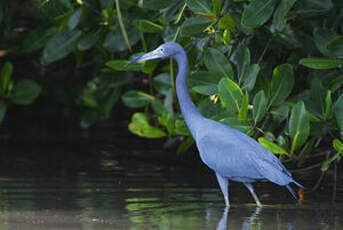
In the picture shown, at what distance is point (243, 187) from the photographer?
23.6 ft

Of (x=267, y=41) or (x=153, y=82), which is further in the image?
(x=153, y=82)

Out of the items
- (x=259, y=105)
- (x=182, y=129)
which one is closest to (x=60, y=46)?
(x=182, y=129)

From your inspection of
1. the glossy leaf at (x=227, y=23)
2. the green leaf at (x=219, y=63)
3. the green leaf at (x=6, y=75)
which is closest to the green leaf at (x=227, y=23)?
the glossy leaf at (x=227, y=23)

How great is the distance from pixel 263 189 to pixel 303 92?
1066 millimetres

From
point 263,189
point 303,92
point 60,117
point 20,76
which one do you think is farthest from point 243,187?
point 60,117

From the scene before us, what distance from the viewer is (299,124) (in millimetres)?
5613

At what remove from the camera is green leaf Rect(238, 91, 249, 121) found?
5.60 meters

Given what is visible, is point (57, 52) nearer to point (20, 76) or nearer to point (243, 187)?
point (243, 187)

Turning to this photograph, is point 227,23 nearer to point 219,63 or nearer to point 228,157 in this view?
point 219,63

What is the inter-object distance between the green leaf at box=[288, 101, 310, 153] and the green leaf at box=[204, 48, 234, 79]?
692 millimetres

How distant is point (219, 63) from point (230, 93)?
0.42 metres

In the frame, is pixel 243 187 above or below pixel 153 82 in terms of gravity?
below

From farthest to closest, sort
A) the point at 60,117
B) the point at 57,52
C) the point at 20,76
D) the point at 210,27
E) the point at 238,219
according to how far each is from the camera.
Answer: the point at 60,117, the point at 20,76, the point at 57,52, the point at 210,27, the point at 238,219

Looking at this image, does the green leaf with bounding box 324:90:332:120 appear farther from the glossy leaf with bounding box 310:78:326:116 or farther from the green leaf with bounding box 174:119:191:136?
the green leaf with bounding box 174:119:191:136
